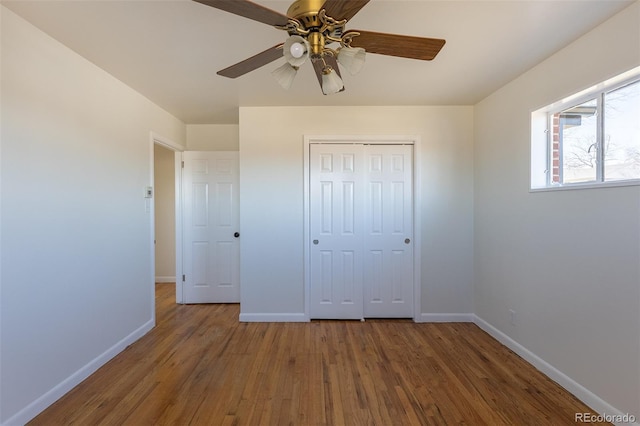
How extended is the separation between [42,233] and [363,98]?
9.29 ft

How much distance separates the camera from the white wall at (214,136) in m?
3.92

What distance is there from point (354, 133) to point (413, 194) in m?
0.97

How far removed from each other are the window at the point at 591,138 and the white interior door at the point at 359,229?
1.24m

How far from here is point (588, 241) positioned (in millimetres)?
1875

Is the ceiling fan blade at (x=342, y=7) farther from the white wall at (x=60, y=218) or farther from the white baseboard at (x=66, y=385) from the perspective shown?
the white baseboard at (x=66, y=385)

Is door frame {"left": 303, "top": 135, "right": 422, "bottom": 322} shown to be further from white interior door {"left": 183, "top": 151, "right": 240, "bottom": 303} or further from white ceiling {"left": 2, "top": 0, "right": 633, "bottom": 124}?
white interior door {"left": 183, "top": 151, "right": 240, "bottom": 303}

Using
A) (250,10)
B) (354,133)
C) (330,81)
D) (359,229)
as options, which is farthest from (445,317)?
(250,10)

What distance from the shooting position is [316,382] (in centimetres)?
210

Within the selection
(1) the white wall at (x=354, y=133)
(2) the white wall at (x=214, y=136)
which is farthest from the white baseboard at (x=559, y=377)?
(2) the white wall at (x=214, y=136)

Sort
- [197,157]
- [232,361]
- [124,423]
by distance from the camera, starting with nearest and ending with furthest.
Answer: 1. [124,423]
2. [232,361]
3. [197,157]

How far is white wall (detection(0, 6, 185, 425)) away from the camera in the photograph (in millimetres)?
1660

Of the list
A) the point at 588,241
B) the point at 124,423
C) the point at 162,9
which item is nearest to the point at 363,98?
the point at 162,9

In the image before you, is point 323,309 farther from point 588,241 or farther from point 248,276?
point 588,241

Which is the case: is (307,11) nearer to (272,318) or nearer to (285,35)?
(285,35)
